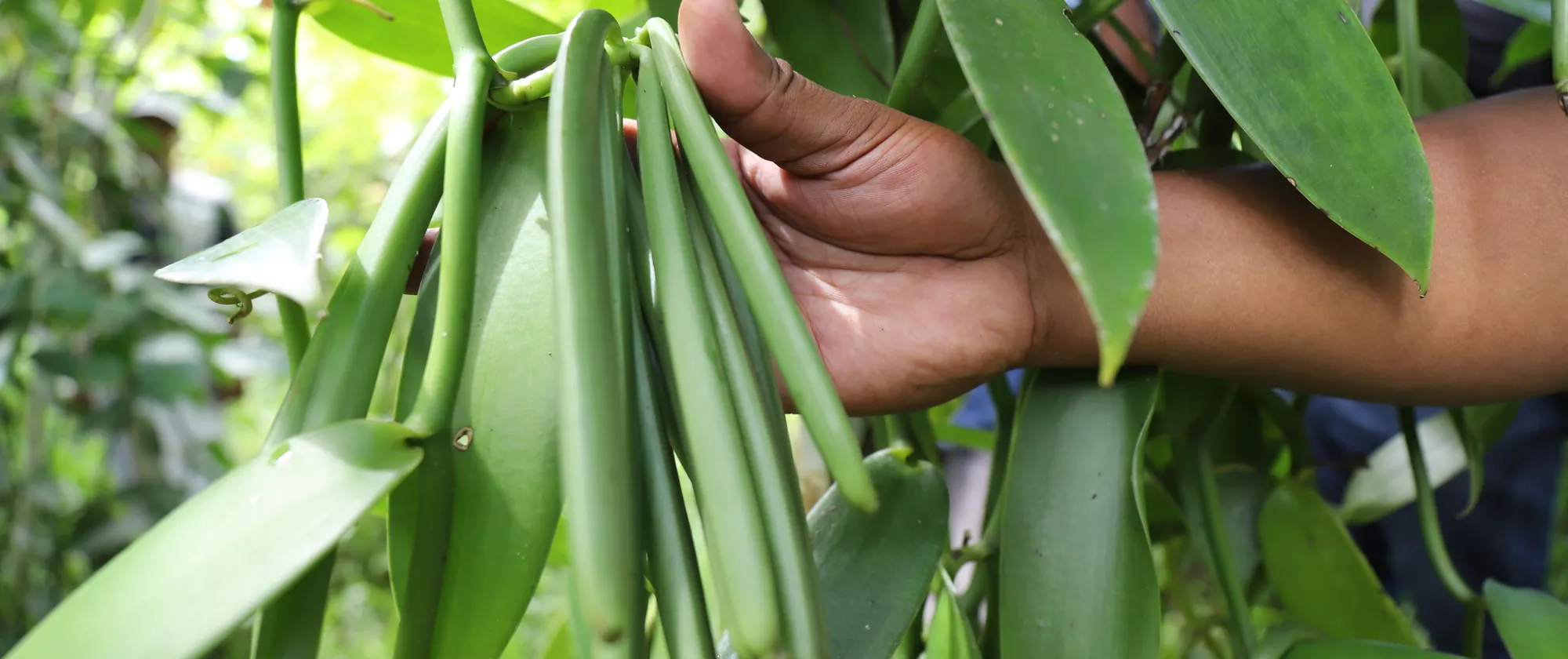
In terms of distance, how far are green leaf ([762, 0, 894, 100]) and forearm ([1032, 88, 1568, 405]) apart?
0.42 ft

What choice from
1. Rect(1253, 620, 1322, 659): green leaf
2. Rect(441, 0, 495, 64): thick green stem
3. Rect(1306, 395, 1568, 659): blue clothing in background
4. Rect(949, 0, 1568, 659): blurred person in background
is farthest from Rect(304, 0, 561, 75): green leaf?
Rect(1306, 395, 1568, 659): blue clothing in background

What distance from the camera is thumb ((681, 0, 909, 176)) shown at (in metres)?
Result: 0.32

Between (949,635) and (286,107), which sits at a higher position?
(286,107)

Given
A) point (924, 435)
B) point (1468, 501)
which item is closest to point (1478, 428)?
point (924, 435)

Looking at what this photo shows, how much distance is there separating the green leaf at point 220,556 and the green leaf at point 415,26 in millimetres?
271

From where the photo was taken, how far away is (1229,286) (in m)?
0.41

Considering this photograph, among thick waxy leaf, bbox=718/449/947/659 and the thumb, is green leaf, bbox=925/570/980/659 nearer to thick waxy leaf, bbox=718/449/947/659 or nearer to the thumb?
thick waxy leaf, bbox=718/449/947/659

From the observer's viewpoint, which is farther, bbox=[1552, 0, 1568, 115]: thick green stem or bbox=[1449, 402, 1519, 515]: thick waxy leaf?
bbox=[1449, 402, 1519, 515]: thick waxy leaf

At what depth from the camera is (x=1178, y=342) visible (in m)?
0.40

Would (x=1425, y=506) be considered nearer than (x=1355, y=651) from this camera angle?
No

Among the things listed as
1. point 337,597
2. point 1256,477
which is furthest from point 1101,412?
point 337,597

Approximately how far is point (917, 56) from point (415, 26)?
22 cm

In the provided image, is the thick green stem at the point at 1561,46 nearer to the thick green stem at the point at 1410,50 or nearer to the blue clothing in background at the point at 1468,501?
the thick green stem at the point at 1410,50

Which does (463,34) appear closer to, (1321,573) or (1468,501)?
(1321,573)
